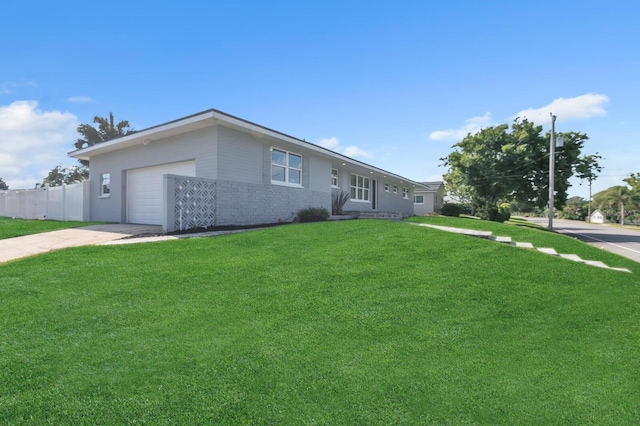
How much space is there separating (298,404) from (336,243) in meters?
4.67

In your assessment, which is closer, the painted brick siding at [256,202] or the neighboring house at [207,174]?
the neighboring house at [207,174]

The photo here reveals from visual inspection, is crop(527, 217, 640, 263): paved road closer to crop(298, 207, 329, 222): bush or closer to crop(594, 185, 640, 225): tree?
crop(298, 207, 329, 222): bush

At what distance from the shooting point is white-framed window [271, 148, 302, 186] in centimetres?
1274

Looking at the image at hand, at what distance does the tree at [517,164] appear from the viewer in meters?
25.0

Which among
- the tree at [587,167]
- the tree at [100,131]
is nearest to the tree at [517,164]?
the tree at [587,167]

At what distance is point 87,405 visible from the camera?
216 cm

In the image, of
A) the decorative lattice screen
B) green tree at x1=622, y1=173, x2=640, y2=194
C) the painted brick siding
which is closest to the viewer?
the decorative lattice screen

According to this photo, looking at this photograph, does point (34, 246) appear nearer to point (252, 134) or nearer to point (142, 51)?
point (252, 134)

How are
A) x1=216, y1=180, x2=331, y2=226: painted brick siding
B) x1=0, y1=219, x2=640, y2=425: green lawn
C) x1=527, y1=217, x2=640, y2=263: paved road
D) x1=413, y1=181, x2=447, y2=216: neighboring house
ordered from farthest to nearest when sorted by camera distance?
x1=413, y1=181, x2=447, y2=216: neighboring house, x1=527, y1=217, x2=640, y2=263: paved road, x1=216, y1=180, x2=331, y2=226: painted brick siding, x1=0, y1=219, x2=640, y2=425: green lawn

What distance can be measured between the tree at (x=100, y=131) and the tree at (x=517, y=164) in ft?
122

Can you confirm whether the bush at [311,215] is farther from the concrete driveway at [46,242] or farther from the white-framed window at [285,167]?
the concrete driveway at [46,242]

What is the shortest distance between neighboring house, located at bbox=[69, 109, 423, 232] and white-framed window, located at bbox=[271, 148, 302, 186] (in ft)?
0.14

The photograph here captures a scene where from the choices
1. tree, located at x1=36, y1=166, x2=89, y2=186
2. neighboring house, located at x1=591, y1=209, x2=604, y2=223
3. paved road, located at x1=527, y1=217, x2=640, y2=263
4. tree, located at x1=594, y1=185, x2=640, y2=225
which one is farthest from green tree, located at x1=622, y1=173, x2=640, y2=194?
tree, located at x1=36, y1=166, x2=89, y2=186

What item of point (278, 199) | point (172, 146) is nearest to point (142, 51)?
point (172, 146)
